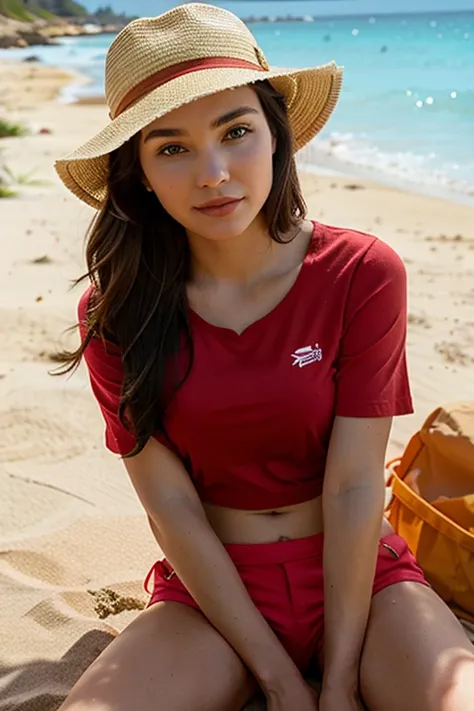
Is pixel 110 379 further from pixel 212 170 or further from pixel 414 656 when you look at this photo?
pixel 414 656

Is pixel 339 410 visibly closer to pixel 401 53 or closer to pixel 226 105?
pixel 226 105

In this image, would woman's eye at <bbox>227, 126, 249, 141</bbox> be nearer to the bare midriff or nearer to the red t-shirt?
the red t-shirt

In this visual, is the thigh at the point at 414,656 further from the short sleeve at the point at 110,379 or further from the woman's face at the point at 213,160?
the woman's face at the point at 213,160

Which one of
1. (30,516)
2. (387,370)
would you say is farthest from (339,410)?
(30,516)

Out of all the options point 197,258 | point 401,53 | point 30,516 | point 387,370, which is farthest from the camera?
point 401,53

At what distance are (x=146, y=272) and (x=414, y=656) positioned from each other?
1.09 m

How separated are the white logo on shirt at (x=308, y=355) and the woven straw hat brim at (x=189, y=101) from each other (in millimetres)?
571

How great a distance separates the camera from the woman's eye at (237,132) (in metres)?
2.05

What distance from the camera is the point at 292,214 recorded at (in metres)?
2.25

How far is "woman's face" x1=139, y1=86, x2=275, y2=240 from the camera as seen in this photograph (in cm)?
201

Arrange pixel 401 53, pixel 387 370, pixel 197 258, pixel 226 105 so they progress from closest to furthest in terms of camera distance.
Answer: pixel 226 105 → pixel 387 370 → pixel 197 258 → pixel 401 53

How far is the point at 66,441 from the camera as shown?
3.73 meters

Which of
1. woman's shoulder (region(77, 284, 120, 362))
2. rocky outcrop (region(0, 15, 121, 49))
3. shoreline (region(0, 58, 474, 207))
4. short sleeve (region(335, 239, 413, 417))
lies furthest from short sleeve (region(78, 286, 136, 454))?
rocky outcrop (region(0, 15, 121, 49))

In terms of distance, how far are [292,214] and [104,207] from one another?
1.52 ft
